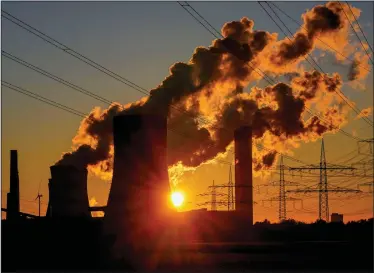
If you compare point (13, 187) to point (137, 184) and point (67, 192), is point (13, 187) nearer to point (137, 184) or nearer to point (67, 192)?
point (67, 192)

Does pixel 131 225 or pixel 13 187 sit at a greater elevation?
pixel 13 187

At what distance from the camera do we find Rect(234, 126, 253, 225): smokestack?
186 feet

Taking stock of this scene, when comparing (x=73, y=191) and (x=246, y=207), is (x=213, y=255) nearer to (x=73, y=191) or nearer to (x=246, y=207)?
(x=73, y=191)

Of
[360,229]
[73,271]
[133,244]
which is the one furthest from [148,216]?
[360,229]

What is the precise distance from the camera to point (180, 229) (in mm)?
47469

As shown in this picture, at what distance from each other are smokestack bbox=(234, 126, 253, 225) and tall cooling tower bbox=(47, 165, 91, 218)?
50.3ft

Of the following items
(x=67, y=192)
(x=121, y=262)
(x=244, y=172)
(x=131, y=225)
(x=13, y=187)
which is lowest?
(x=121, y=262)

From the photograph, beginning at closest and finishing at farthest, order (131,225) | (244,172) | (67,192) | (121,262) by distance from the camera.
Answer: (121,262) → (131,225) → (67,192) → (244,172)

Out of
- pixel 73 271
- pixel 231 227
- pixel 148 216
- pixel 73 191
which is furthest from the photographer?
pixel 231 227

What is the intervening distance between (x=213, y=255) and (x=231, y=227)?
22706mm

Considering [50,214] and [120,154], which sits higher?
[120,154]

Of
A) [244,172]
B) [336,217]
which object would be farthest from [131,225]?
[336,217]

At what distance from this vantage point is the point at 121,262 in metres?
31.2

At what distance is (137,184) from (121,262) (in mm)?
7572
